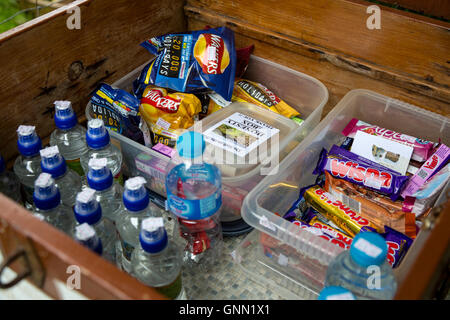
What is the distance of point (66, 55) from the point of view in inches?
41.6

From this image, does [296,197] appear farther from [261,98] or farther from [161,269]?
[161,269]

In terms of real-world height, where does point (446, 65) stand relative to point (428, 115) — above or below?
above

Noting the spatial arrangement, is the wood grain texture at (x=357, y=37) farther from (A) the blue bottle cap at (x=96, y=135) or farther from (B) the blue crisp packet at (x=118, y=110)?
(A) the blue bottle cap at (x=96, y=135)

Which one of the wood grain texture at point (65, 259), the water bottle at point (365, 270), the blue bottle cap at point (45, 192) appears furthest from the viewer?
the blue bottle cap at point (45, 192)

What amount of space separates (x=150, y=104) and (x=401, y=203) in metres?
0.68

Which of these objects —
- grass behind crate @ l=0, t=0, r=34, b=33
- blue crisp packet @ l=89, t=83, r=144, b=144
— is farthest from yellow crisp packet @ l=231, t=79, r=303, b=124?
grass behind crate @ l=0, t=0, r=34, b=33

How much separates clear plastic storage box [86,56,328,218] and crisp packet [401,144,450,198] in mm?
285

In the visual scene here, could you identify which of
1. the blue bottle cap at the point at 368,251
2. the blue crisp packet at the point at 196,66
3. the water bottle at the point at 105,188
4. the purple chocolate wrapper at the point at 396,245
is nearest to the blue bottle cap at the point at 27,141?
the water bottle at the point at 105,188

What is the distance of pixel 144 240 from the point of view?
2.25 ft

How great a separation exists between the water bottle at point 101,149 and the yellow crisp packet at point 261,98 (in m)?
0.39

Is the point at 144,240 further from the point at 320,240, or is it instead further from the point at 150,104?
the point at 150,104

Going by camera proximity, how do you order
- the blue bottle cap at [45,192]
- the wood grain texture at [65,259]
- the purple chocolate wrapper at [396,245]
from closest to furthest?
the wood grain texture at [65,259], the blue bottle cap at [45,192], the purple chocolate wrapper at [396,245]

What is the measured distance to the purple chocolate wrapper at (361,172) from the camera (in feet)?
3.23

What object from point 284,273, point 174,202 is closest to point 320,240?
point 284,273
